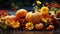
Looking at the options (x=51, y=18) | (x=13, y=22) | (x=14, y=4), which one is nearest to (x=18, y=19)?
(x=13, y=22)

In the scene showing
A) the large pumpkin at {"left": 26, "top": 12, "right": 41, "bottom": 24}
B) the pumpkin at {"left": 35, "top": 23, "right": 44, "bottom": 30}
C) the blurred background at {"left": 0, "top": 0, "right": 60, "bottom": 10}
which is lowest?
the pumpkin at {"left": 35, "top": 23, "right": 44, "bottom": 30}

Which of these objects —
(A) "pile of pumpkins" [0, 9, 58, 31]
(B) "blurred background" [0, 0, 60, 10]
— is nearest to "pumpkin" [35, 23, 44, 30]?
(A) "pile of pumpkins" [0, 9, 58, 31]

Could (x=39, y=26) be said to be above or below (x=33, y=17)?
below

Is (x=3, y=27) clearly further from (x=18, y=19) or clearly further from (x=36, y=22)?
(x=36, y=22)

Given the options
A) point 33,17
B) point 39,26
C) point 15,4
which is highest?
point 15,4

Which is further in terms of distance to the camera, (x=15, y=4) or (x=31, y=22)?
(x=15, y=4)

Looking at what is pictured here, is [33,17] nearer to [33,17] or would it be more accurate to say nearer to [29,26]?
[33,17]

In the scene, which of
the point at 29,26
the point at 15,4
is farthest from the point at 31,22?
the point at 15,4

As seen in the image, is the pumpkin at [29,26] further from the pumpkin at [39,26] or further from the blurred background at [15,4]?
the blurred background at [15,4]

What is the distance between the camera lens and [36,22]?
2.72 metres

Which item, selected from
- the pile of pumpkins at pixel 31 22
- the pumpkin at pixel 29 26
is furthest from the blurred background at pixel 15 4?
the pumpkin at pixel 29 26

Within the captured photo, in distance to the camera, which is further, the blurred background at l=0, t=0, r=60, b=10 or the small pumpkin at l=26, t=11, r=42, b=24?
the blurred background at l=0, t=0, r=60, b=10

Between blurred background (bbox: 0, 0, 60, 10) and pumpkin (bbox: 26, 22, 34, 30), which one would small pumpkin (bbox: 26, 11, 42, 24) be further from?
blurred background (bbox: 0, 0, 60, 10)

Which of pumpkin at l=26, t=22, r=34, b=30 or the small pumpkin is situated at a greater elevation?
the small pumpkin
